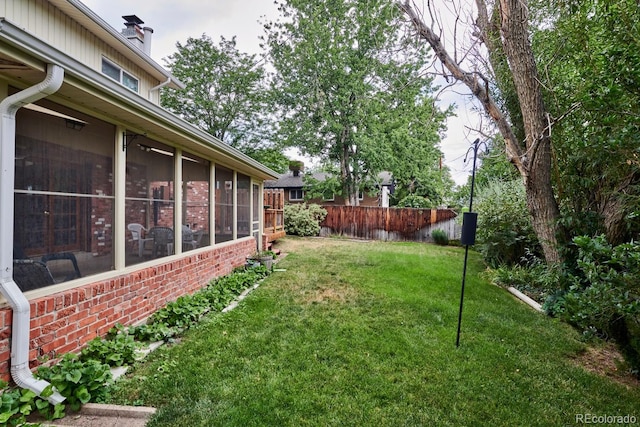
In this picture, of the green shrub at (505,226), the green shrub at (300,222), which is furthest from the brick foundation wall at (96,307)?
the green shrub at (300,222)

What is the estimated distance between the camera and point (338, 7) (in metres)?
15.7

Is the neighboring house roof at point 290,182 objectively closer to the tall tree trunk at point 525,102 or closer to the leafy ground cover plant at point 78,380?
the tall tree trunk at point 525,102

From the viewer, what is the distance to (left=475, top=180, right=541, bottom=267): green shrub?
726 centimetres

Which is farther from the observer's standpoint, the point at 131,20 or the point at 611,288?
the point at 131,20

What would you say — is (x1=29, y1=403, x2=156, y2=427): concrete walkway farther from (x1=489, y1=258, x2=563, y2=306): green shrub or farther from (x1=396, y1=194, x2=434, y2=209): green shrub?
(x1=396, y1=194, x2=434, y2=209): green shrub

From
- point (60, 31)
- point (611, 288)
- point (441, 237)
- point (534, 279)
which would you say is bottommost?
point (534, 279)

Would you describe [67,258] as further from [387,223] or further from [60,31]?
[387,223]

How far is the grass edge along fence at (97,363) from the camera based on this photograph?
7.07ft

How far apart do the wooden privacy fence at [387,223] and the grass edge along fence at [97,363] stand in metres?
11.1

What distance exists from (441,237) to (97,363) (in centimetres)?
1339

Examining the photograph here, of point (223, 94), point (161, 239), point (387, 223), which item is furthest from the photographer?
point (223, 94)

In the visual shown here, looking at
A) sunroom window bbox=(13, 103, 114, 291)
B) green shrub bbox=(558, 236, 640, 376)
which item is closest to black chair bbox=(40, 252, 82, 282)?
sunroom window bbox=(13, 103, 114, 291)

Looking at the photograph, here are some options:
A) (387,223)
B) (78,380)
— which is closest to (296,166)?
(387,223)

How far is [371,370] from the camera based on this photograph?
3031mm
